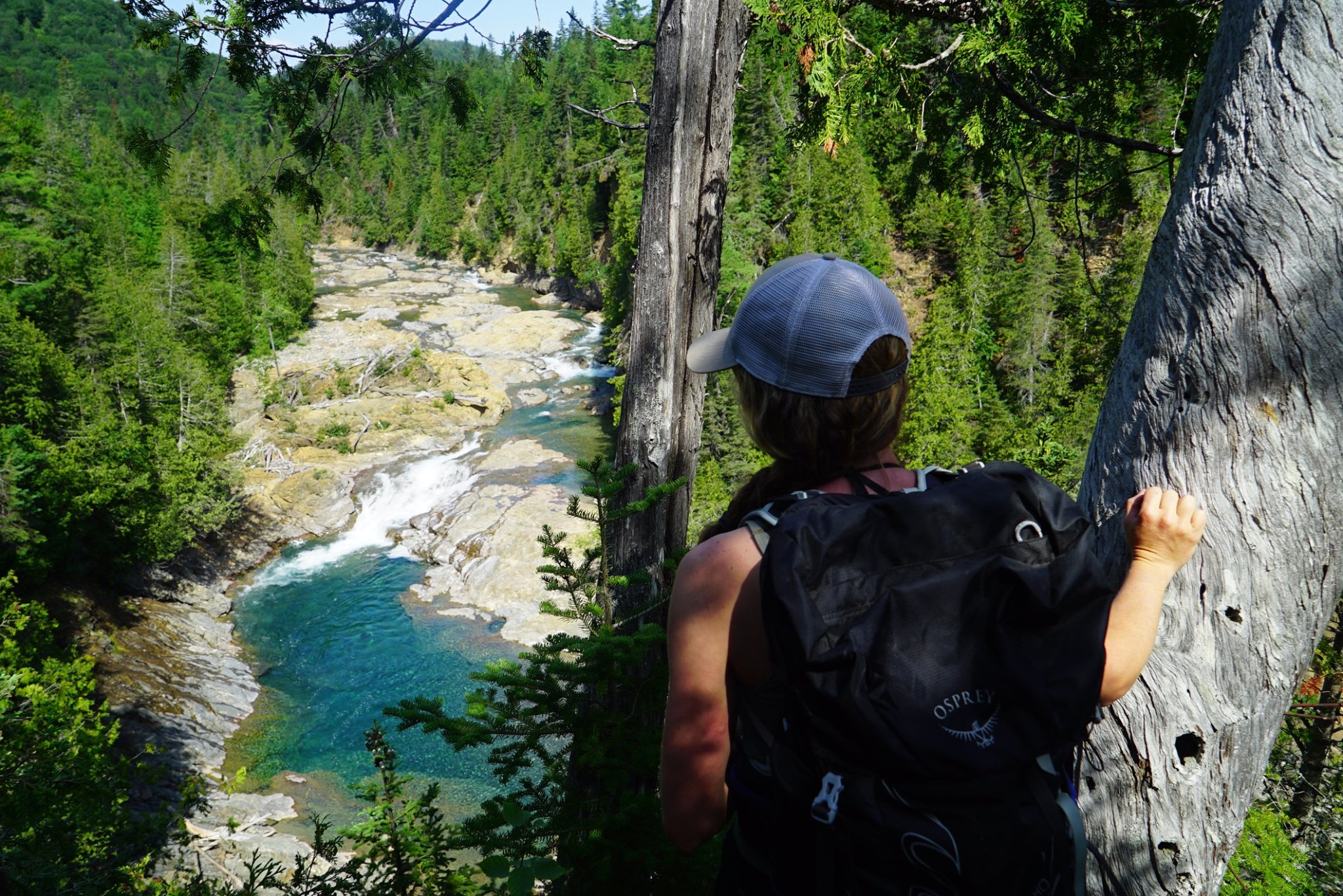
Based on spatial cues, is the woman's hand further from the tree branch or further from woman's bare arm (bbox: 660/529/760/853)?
the tree branch

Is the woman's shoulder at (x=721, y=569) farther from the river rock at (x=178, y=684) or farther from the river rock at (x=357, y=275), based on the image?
the river rock at (x=357, y=275)

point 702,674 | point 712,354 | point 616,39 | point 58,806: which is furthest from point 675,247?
point 58,806

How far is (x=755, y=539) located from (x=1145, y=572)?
73 cm

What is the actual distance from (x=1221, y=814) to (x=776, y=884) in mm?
861

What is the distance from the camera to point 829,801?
47.4 inches

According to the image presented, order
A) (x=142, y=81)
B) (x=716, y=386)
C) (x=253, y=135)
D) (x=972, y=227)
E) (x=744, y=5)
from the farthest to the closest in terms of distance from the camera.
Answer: (x=142, y=81) < (x=253, y=135) < (x=972, y=227) < (x=716, y=386) < (x=744, y=5)

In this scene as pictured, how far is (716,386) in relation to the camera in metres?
23.8

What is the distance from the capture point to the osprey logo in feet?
3.84

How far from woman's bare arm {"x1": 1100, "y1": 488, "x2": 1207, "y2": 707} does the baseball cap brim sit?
0.83 metres

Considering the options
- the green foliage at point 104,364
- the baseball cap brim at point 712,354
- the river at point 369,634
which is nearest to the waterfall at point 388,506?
the river at point 369,634

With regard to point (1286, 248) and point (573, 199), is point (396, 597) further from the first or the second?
point (573, 199)

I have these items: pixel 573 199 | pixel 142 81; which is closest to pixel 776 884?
pixel 573 199

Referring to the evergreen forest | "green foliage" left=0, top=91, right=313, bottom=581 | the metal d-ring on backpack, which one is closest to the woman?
the metal d-ring on backpack

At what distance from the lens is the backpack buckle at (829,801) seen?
1.20 m
